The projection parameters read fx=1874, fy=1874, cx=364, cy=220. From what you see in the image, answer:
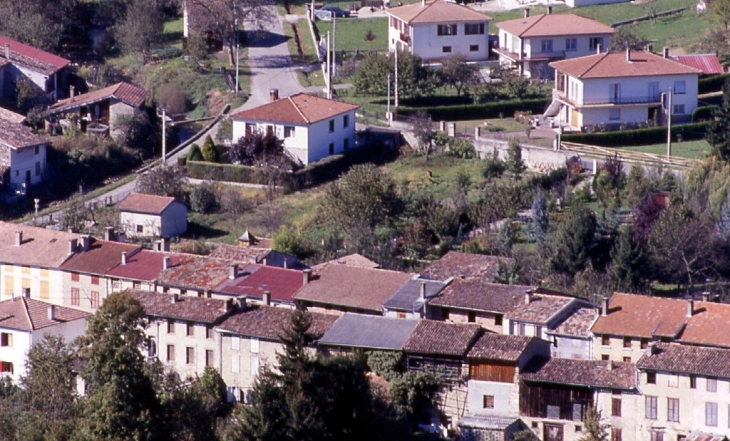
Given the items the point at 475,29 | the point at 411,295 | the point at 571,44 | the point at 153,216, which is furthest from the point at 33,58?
the point at 411,295

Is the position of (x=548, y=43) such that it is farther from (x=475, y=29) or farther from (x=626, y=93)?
(x=626, y=93)

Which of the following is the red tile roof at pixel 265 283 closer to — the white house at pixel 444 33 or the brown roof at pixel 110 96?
the brown roof at pixel 110 96

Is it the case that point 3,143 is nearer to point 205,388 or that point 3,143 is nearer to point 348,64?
point 348,64

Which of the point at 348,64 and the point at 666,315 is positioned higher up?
the point at 348,64

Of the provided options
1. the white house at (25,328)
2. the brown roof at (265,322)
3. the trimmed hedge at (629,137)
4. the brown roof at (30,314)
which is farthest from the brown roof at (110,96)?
the brown roof at (265,322)

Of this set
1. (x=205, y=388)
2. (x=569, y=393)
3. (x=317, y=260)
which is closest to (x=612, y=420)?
(x=569, y=393)

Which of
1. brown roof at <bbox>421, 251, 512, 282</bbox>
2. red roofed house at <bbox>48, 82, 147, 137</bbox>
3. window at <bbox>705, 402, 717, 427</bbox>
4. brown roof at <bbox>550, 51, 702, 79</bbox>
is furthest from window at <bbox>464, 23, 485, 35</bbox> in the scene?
window at <bbox>705, 402, 717, 427</bbox>
